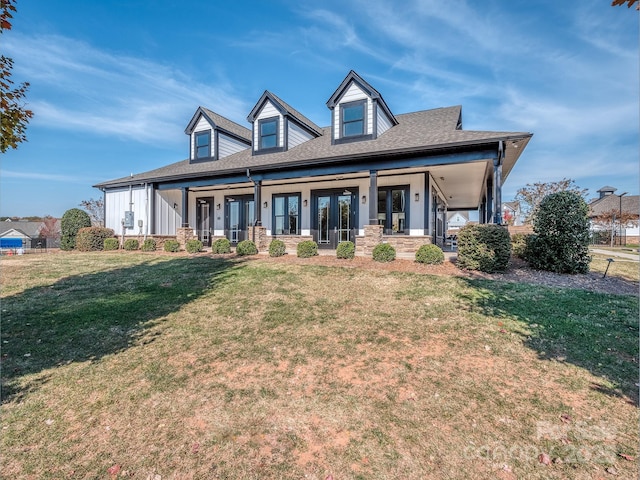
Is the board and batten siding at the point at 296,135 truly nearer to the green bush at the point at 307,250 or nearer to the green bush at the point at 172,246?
the green bush at the point at 307,250

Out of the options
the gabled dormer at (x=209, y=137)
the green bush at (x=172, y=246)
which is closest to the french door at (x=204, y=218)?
the gabled dormer at (x=209, y=137)

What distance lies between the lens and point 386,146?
11.5m

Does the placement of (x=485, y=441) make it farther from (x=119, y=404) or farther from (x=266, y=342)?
(x=119, y=404)

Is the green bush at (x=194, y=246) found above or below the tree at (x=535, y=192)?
below

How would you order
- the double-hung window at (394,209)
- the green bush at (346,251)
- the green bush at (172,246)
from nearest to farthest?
the green bush at (346,251) < the double-hung window at (394,209) < the green bush at (172,246)

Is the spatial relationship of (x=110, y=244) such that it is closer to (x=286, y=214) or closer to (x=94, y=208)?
(x=286, y=214)

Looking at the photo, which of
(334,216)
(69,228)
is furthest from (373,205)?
(69,228)

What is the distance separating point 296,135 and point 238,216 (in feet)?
18.6

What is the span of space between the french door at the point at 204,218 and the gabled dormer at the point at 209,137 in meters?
2.53

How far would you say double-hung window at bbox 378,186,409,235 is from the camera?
1318 cm

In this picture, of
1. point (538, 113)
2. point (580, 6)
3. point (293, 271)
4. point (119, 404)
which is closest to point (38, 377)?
point (119, 404)

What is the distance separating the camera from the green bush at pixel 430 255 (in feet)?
30.6

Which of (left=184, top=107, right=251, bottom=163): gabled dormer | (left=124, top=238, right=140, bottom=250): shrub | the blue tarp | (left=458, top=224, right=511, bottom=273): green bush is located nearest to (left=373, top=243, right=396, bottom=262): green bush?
(left=458, top=224, right=511, bottom=273): green bush

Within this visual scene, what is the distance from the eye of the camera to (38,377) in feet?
12.8
